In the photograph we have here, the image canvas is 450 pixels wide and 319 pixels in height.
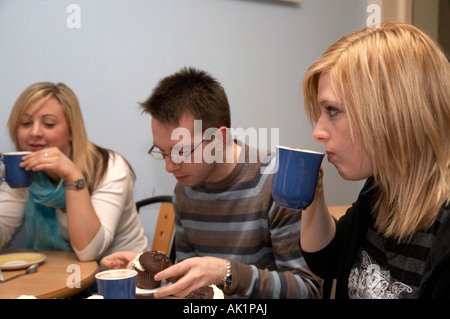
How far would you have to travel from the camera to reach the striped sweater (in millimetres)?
1067

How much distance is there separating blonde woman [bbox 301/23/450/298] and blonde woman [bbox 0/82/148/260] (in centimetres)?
92

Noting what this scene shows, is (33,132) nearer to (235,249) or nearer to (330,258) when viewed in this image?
(235,249)

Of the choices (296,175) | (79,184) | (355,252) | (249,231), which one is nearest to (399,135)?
(296,175)

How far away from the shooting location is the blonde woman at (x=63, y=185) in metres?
1.41

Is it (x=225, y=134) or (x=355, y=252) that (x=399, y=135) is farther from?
(x=225, y=134)

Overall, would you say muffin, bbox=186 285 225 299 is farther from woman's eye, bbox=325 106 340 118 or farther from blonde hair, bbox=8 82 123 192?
blonde hair, bbox=8 82 123 192

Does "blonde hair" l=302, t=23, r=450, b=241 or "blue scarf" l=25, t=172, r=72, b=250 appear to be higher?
"blonde hair" l=302, t=23, r=450, b=241

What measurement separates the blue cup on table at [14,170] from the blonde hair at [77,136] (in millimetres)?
144

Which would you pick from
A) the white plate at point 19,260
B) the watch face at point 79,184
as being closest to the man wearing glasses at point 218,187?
the white plate at point 19,260

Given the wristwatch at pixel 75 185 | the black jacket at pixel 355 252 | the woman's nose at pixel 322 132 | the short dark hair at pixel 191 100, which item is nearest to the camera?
the black jacket at pixel 355 252

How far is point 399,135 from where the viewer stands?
673 mm

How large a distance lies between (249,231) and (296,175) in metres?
0.51

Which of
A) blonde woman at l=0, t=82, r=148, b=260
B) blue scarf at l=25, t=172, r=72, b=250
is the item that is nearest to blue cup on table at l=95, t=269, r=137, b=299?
blonde woman at l=0, t=82, r=148, b=260

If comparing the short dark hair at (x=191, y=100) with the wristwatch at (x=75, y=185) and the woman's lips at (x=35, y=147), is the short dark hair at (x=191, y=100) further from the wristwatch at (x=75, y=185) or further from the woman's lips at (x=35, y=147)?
the woman's lips at (x=35, y=147)
